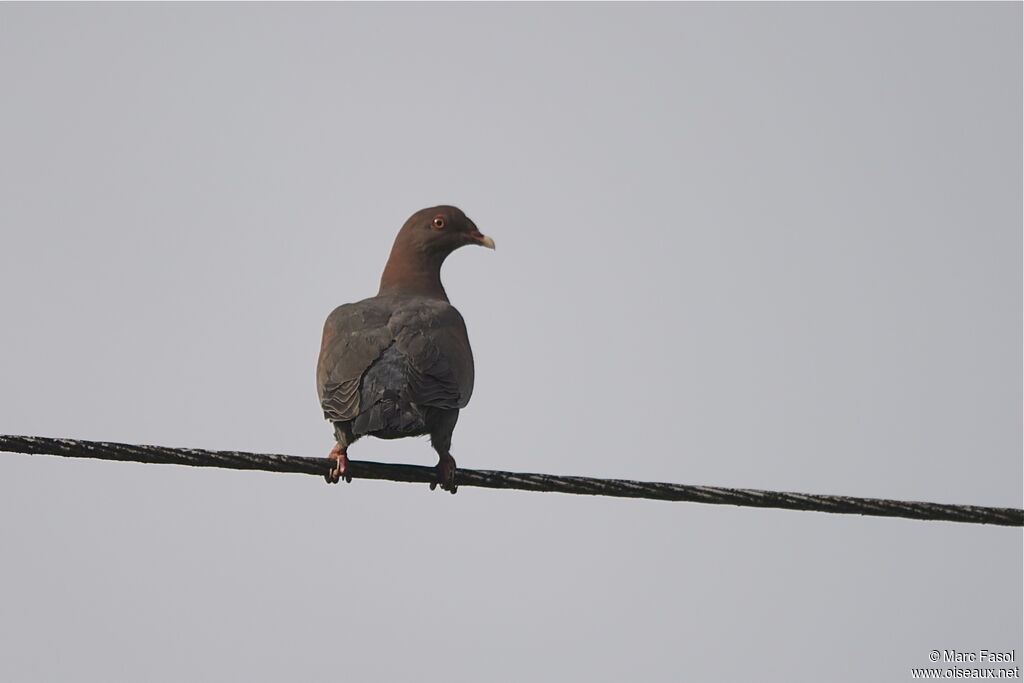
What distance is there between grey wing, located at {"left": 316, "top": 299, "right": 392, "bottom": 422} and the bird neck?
1.22 m

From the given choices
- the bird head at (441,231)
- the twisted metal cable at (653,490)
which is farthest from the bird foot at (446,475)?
the bird head at (441,231)

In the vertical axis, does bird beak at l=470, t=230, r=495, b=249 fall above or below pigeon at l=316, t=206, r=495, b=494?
above

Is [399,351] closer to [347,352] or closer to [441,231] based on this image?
[347,352]

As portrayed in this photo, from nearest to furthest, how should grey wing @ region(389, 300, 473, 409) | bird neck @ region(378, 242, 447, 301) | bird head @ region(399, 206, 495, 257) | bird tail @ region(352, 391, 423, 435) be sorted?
bird tail @ region(352, 391, 423, 435) → grey wing @ region(389, 300, 473, 409) → bird neck @ region(378, 242, 447, 301) → bird head @ region(399, 206, 495, 257)

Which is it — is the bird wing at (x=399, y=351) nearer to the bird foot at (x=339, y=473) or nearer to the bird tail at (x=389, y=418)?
the bird tail at (x=389, y=418)

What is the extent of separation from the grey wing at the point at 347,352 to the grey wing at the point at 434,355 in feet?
0.36

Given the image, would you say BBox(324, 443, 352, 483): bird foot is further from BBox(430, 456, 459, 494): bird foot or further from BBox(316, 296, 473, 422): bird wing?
BBox(316, 296, 473, 422): bird wing

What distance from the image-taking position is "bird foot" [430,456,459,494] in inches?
225

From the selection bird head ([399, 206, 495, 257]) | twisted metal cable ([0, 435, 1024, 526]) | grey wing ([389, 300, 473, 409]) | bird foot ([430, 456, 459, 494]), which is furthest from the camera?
bird head ([399, 206, 495, 257])

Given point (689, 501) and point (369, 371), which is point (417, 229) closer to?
point (369, 371)

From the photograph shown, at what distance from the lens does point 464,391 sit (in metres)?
7.00

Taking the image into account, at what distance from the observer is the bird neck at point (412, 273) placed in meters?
8.74

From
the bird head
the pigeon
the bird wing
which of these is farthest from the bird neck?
the bird wing

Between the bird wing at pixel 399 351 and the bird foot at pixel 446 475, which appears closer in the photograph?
the bird foot at pixel 446 475
